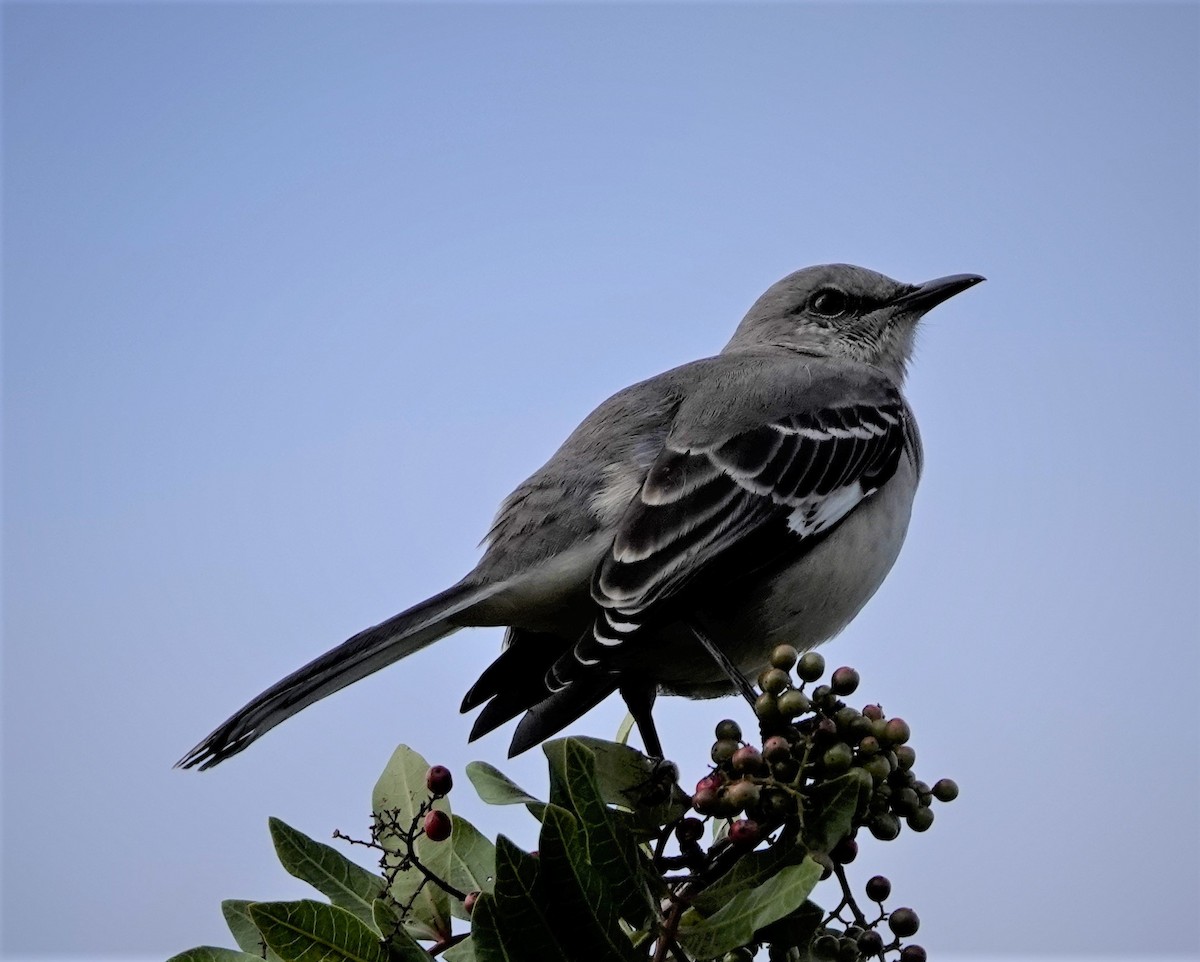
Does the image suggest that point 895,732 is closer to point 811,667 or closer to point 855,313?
point 811,667

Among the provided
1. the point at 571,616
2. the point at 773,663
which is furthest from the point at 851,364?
the point at 773,663

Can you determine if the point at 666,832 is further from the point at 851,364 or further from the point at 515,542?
the point at 851,364

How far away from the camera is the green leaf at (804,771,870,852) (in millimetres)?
2340

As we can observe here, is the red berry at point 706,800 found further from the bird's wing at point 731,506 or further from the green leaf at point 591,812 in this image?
the bird's wing at point 731,506

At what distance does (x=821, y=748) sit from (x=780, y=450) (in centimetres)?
165

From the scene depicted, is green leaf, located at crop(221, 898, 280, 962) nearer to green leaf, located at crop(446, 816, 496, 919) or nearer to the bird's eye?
green leaf, located at crop(446, 816, 496, 919)

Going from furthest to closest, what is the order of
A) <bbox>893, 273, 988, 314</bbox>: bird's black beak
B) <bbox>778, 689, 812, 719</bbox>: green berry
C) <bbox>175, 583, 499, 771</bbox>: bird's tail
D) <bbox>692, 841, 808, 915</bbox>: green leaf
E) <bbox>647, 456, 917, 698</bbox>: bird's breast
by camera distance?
<bbox>893, 273, 988, 314</bbox>: bird's black beak → <bbox>647, 456, 917, 698</bbox>: bird's breast → <bbox>175, 583, 499, 771</bbox>: bird's tail → <bbox>778, 689, 812, 719</bbox>: green berry → <bbox>692, 841, 808, 915</bbox>: green leaf

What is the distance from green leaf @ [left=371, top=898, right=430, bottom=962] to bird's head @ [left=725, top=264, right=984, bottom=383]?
138 inches

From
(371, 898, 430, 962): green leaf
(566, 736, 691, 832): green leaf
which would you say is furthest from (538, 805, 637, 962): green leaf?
(566, 736, 691, 832): green leaf

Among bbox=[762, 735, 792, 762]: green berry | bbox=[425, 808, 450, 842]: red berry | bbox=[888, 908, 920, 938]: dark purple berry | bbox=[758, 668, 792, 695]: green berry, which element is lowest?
bbox=[888, 908, 920, 938]: dark purple berry

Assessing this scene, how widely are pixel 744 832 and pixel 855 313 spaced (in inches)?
135

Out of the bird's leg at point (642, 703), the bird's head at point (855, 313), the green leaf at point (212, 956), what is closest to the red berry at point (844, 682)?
the green leaf at point (212, 956)

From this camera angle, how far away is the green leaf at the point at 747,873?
2.34 metres

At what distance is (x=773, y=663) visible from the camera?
8.81ft
